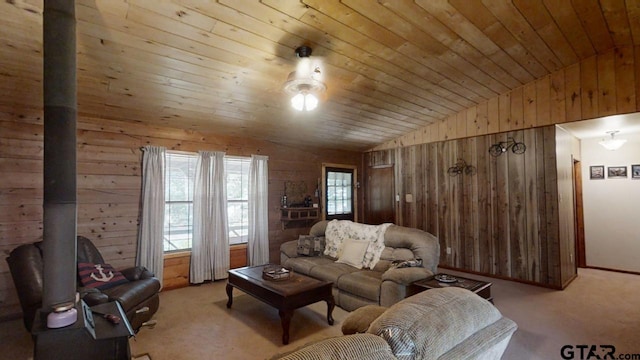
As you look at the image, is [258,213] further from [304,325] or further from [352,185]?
[352,185]

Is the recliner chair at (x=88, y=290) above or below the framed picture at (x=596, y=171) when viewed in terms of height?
below

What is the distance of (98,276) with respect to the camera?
3068 millimetres

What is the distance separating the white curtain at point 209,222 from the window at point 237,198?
0.78 ft

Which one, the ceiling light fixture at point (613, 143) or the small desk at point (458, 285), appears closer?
the small desk at point (458, 285)

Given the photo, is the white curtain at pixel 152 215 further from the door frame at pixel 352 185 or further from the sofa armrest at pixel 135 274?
the door frame at pixel 352 185

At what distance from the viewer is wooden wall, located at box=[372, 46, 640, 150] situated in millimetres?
3617

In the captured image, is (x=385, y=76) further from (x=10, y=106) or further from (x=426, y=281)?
(x=10, y=106)

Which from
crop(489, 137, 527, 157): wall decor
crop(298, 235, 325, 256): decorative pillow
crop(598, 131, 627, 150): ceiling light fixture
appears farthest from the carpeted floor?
crop(598, 131, 627, 150): ceiling light fixture

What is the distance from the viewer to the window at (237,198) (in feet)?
16.4

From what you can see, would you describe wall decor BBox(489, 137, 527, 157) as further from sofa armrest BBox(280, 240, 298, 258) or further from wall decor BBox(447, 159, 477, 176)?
sofa armrest BBox(280, 240, 298, 258)

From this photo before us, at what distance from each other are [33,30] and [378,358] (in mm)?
3133

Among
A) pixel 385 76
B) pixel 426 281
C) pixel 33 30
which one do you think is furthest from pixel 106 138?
pixel 426 281

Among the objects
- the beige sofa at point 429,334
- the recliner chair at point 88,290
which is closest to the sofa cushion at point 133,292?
the recliner chair at point 88,290

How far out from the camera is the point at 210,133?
15.3 ft
